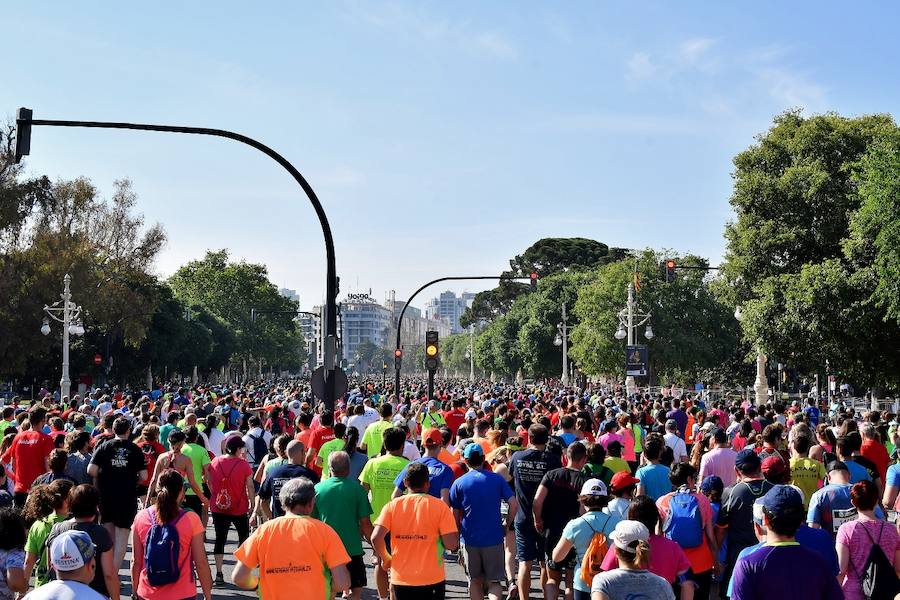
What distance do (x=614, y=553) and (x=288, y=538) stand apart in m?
1.84

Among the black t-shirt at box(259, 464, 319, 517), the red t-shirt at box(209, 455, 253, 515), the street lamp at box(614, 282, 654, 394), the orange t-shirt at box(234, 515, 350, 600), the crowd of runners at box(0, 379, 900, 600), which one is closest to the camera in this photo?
the crowd of runners at box(0, 379, 900, 600)

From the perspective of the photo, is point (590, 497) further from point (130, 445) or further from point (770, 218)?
point (770, 218)

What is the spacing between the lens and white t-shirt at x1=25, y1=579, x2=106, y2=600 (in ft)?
16.8

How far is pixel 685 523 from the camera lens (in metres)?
8.30

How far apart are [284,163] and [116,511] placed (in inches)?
244

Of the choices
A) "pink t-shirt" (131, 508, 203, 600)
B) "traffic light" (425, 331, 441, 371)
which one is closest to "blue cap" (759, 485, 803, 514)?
"pink t-shirt" (131, 508, 203, 600)

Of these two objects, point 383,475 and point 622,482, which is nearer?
point 622,482

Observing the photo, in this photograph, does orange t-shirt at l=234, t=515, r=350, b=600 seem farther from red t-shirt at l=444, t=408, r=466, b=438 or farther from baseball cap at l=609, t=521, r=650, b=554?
red t-shirt at l=444, t=408, r=466, b=438

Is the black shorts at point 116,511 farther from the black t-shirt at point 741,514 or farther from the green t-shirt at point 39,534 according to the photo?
the black t-shirt at point 741,514

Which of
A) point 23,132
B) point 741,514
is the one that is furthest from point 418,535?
point 23,132

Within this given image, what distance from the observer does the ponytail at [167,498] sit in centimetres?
740

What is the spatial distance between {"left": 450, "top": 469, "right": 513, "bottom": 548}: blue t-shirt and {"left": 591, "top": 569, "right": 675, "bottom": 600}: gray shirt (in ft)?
12.0

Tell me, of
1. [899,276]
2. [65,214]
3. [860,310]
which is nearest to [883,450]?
[899,276]

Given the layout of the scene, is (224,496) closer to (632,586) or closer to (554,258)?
(632,586)
